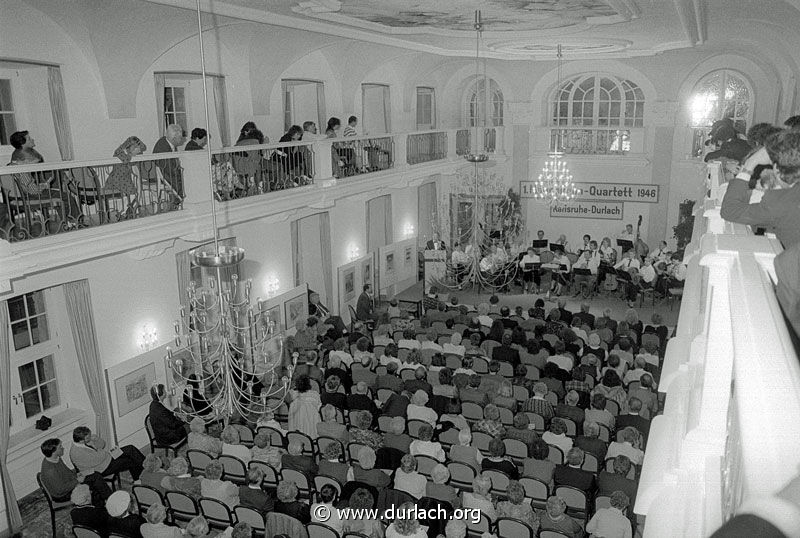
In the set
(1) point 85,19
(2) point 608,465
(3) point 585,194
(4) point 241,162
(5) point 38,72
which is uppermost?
(1) point 85,19

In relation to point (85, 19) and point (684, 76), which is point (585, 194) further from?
point (85, 19)

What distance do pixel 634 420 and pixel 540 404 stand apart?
1.39 meters

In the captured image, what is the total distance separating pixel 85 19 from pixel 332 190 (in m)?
5.86

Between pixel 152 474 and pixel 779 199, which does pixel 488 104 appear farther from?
pixel 779 199

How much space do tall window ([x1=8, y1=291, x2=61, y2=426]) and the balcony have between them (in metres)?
10.2

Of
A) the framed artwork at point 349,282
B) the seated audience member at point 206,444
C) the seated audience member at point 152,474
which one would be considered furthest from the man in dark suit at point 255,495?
the framed artwork at point 349,282

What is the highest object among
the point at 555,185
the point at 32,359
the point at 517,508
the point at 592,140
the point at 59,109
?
the point at 59,109

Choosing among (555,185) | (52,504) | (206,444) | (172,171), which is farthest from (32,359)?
(555,185)

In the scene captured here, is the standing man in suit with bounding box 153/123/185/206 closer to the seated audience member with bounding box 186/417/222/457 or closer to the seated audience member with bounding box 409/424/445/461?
the seated audience member with bounding box 186/417/222/457

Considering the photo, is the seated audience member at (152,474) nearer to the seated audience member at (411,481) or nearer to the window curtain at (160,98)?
the seated audience member at (411,481)

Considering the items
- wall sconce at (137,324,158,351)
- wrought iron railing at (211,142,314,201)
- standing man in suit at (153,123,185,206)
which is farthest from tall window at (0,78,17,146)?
wall sconce at (137,324,158,351)

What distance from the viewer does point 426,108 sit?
23750mm

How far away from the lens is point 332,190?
1458 cm

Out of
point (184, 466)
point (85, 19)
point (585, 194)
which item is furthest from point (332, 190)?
point (585, 194)
